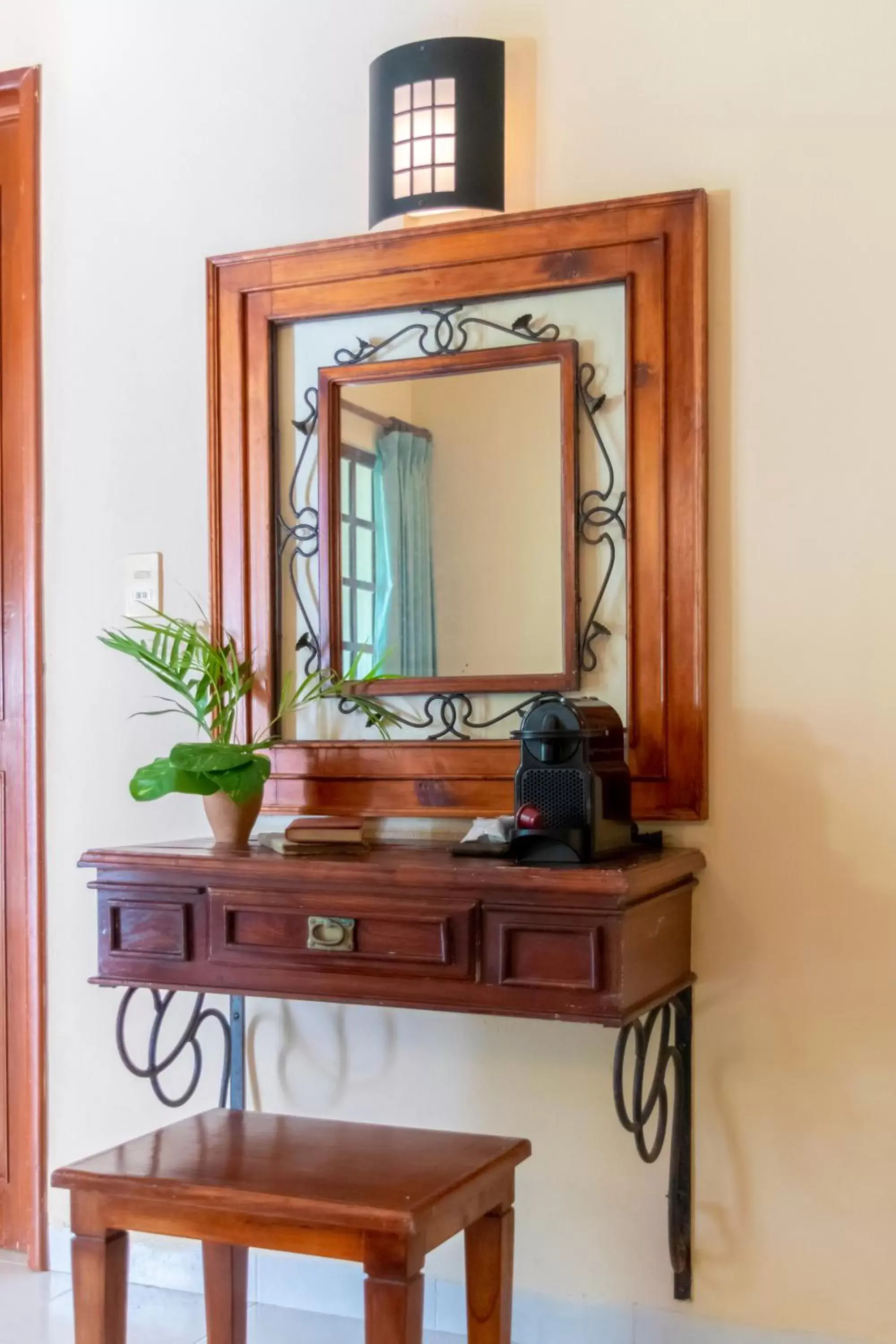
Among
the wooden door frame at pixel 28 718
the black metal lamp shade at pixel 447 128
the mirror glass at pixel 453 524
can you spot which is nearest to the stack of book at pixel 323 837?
the mirror glass at pixel 453 524

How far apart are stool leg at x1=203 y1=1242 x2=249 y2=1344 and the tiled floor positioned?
31 cm

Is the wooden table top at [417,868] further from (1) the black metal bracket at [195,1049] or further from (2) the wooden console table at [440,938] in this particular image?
(1) the black metal bracket at [195,1049]

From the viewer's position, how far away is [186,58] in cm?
253

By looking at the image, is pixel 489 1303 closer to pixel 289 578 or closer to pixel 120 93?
pixel 289 578

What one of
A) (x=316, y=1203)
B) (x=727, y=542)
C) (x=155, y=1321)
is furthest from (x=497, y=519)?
(x=155, y=1321)

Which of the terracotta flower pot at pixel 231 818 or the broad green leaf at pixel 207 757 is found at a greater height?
the broad green leaf at pixel 207 757

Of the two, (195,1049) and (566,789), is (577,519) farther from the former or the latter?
(195,1049)

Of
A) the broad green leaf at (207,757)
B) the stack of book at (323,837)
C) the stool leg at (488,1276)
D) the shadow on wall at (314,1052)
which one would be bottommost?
the stool leg at (488,1276)

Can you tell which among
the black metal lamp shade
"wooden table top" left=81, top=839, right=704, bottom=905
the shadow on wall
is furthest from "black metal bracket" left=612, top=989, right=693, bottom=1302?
the black metal lamp shade

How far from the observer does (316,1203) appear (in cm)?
160

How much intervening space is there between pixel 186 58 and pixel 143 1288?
7.38ft

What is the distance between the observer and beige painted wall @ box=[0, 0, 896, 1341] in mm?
2047

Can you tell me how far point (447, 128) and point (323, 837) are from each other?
1160 mm

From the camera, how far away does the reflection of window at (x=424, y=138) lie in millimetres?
2236
